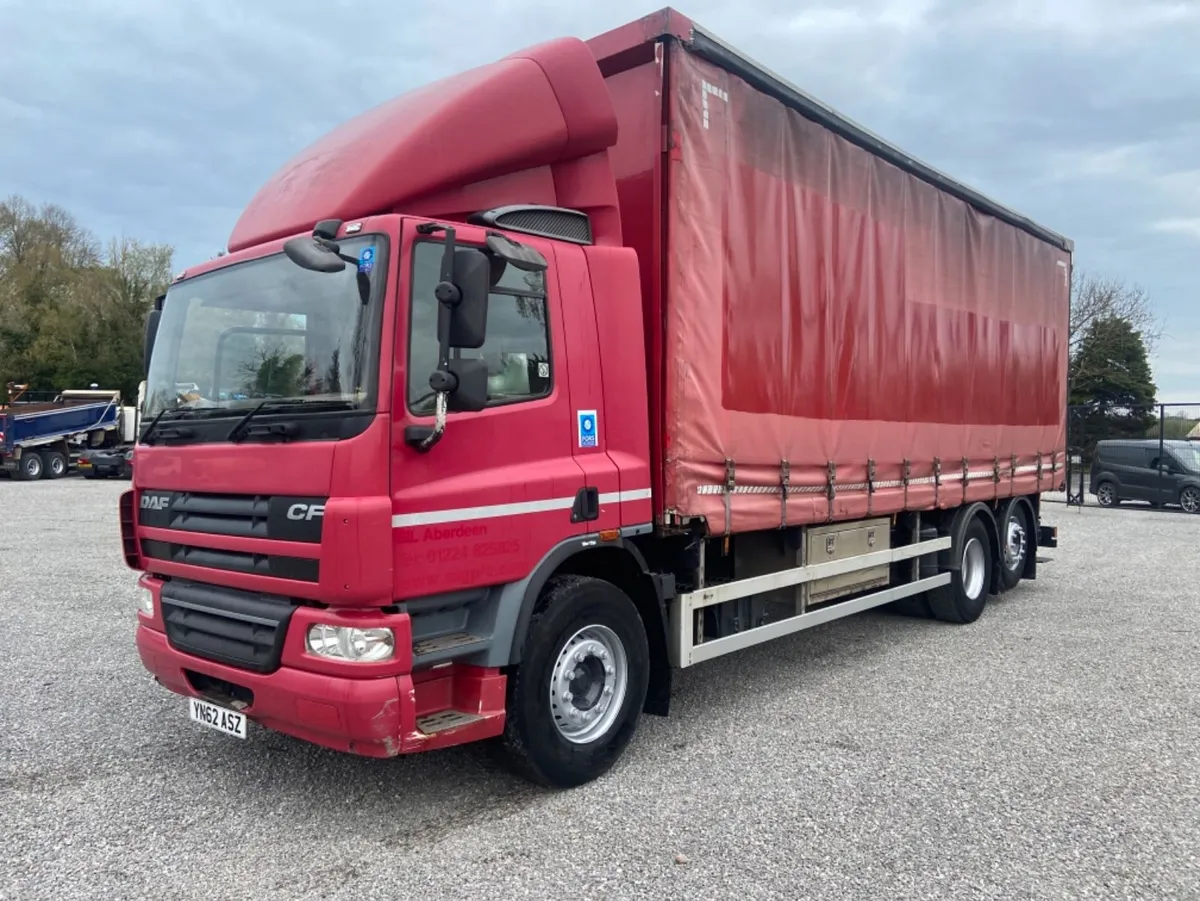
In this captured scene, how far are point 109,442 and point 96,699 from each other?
25.4m

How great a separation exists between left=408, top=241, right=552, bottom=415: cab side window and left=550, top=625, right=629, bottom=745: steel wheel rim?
122 cm

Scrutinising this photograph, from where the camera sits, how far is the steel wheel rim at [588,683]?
4148 millimetres

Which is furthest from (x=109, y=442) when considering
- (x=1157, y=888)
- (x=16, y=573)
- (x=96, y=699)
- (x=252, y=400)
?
(x=1157, y=888)

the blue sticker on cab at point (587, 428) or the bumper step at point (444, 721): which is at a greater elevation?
the blue sticker on cab at point (587, 428)

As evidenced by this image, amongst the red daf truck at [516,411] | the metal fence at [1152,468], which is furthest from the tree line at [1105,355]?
the red daf truck at [516,411]

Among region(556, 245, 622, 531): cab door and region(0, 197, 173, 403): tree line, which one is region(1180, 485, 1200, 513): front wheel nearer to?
region(556, 245, 622, 531): cab door

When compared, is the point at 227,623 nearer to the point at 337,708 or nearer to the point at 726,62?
the point at 337,708

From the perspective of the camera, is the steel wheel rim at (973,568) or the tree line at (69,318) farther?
the tree line at (69,318)

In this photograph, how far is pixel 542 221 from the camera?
424 cm

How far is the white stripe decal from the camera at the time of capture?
347 centimetres

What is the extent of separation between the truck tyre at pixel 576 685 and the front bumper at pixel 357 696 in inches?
7.0

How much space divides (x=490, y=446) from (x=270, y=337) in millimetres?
1066

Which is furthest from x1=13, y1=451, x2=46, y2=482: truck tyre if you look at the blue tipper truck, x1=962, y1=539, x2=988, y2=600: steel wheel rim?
x1=962, y1=539, x2=988, y2=600: steel wheel rim

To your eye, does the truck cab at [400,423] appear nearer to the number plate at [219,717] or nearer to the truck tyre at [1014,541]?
the number plate at [219,717]
